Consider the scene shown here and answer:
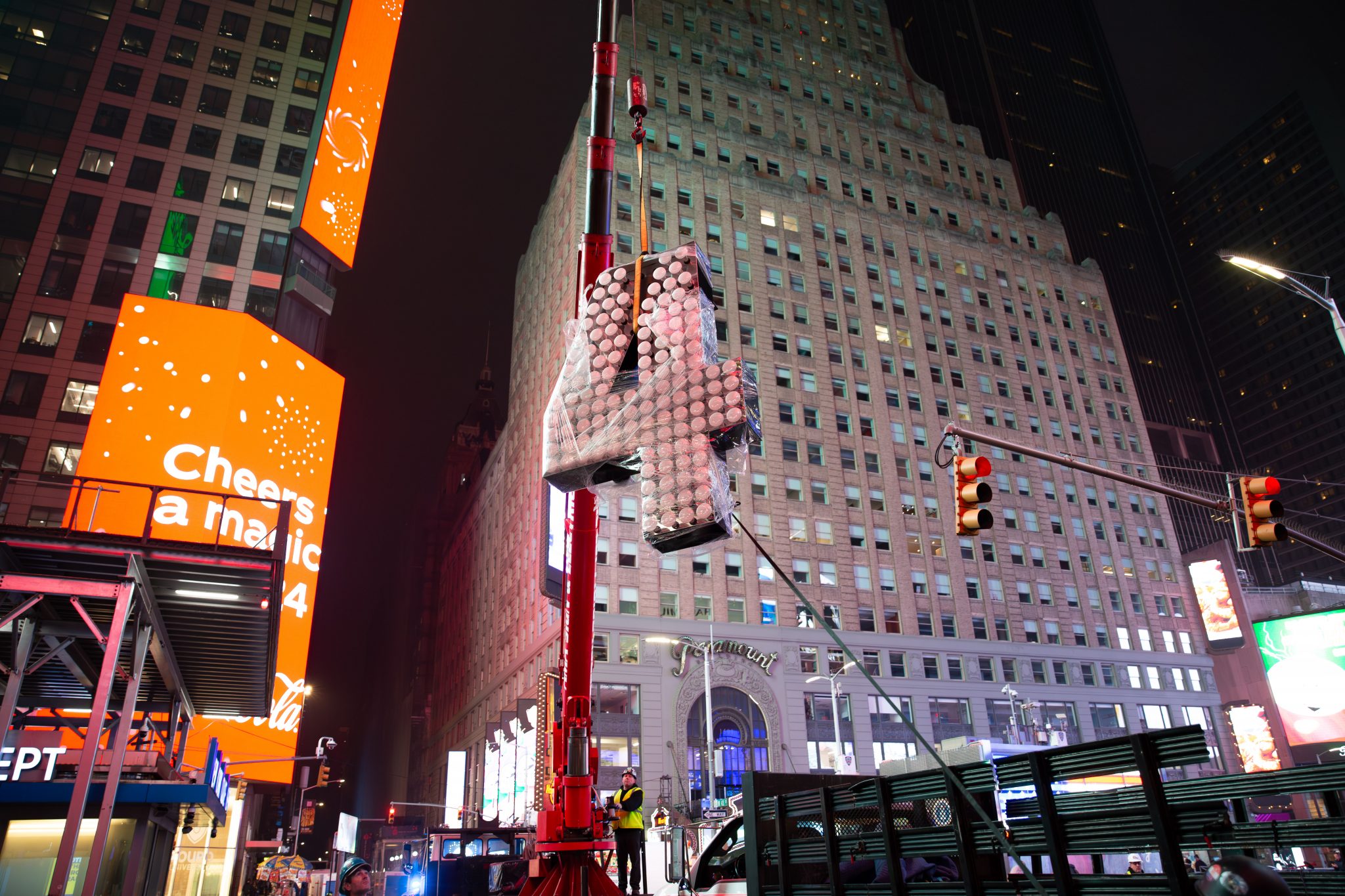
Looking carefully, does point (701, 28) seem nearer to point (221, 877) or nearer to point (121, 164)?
point (121, 164)

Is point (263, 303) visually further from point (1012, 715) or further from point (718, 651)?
point (1012, 715)

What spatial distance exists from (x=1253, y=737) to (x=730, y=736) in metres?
45.3

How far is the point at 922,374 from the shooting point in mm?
74438

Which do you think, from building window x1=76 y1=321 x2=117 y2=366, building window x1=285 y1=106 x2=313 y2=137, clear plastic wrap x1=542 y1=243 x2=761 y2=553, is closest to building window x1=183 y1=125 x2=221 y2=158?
building window x1=285 y1=106 x2=313 y2=137

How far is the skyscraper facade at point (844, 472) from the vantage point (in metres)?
57.2

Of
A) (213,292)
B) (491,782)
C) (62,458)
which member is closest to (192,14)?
(213,292)

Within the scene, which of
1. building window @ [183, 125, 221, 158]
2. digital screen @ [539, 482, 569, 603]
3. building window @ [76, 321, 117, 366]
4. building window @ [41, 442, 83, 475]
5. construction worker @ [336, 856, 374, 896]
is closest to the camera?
construction worker @ [336, 856, 374, 896]

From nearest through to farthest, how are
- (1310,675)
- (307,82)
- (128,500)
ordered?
(128,500) → (1310,675) → (307,82)

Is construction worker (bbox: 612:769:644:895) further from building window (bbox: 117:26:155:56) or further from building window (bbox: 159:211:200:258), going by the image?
building window (bbox: 117:26:155:56)

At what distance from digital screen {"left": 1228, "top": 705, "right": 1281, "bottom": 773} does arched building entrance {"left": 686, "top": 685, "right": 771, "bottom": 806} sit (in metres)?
40.3

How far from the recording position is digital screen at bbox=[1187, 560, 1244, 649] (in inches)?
2788

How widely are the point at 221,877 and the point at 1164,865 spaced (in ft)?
140

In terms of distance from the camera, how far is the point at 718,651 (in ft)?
186

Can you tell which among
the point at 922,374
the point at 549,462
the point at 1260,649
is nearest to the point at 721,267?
Answer: the point at 922,374
